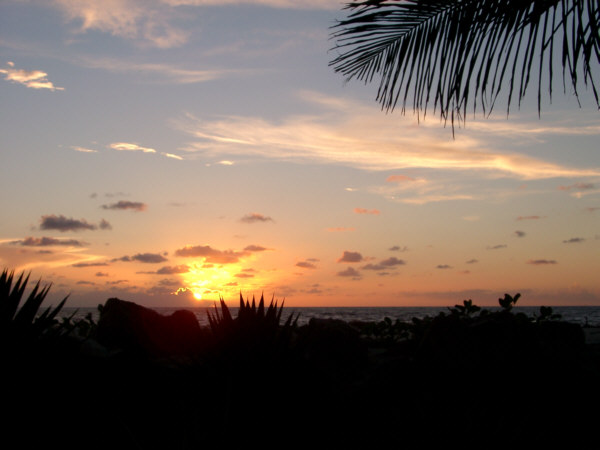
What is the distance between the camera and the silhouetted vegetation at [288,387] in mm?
4113

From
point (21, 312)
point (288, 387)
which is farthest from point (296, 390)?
point (21, 312)

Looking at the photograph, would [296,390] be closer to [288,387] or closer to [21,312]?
[288,387]

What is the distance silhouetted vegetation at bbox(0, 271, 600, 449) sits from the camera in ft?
13.5

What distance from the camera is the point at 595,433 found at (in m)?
4.50

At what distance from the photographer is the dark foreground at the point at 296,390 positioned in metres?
4.09

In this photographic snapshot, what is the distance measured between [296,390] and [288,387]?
75 mm

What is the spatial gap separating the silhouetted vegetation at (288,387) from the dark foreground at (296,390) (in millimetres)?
11

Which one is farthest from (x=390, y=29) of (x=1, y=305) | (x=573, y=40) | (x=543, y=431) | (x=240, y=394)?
(x=1, y=305)

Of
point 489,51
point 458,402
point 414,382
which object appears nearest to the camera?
point 489,51

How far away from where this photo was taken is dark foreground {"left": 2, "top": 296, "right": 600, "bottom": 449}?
A: 13.4 ft

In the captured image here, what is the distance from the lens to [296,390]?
4.60 metres

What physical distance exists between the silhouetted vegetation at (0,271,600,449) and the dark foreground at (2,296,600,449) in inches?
0.4

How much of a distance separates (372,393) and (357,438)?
2.36 feet

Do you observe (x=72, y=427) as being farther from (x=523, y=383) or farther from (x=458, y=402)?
(x=523, y=383)
